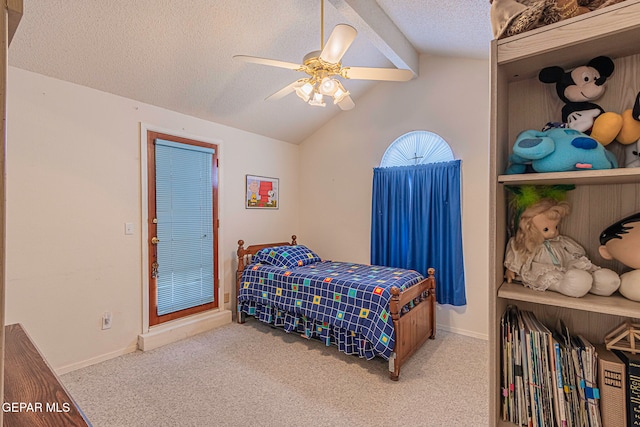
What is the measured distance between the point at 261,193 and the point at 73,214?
205 centimetres

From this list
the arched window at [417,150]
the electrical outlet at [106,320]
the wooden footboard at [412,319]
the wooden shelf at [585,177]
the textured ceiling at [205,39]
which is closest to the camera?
the wooden shelf at [585,177]

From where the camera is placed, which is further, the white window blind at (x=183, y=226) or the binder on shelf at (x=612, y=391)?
the white window blind at (x=183, y=226)

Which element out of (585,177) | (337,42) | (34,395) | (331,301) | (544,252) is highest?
(337,42)

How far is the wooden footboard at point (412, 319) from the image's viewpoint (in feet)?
7.97

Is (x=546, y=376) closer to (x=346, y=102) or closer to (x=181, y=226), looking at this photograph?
(x=346, y=102)

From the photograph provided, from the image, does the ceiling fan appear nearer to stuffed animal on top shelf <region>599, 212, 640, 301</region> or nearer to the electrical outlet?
stuffed animal on top shelf <region>599, 212, 640, 301</region>

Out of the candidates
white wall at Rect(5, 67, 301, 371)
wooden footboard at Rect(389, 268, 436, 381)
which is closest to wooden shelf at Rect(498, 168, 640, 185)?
wooden footboard at Rect(389, 268, 436, 381)

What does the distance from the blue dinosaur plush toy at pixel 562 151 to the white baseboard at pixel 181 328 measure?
3.31 metres

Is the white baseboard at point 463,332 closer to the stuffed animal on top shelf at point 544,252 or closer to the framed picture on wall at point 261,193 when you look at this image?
the stuffed animal on top shelf at point 544,252

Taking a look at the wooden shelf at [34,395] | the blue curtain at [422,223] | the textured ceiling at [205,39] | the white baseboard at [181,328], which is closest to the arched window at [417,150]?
the blue curtain at [422,223]

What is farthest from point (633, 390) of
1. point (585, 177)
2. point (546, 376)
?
point (585, 177)

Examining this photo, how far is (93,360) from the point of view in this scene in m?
2.67

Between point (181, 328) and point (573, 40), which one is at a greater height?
point (573, 40)

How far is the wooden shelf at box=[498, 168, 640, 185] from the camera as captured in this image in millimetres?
821
